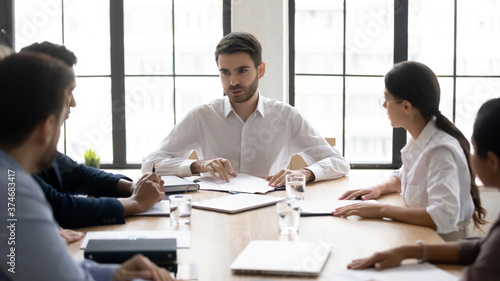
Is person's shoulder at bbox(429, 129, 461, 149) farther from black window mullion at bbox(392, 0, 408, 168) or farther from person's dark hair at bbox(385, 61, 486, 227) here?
black window mullion at bbox(392, 0, 408, 168)

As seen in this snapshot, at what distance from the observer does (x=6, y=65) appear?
3.49ft

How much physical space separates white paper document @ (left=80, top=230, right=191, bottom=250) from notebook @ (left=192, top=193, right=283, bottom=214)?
0.31m

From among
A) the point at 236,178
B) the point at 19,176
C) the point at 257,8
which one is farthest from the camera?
the point at 257,8

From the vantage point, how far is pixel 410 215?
1809 millimetres

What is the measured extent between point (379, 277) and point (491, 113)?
0.44 metres

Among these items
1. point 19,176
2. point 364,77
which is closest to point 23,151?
point 19,176

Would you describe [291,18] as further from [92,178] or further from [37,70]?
[37,70]

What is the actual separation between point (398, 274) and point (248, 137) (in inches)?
66.7

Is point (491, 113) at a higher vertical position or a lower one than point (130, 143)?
higher

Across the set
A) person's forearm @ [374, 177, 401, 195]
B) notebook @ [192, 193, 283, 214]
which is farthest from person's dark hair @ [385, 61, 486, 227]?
notebook @ [192, 193, 283, 214]

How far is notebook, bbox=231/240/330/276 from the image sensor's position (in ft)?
4.40

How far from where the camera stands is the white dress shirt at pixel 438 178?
1.78 meters

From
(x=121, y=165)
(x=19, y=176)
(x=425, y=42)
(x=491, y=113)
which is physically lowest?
(x=121, y=165)

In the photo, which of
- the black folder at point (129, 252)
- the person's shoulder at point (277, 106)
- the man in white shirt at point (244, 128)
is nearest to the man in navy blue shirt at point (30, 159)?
the black folder at point (129, 252)
